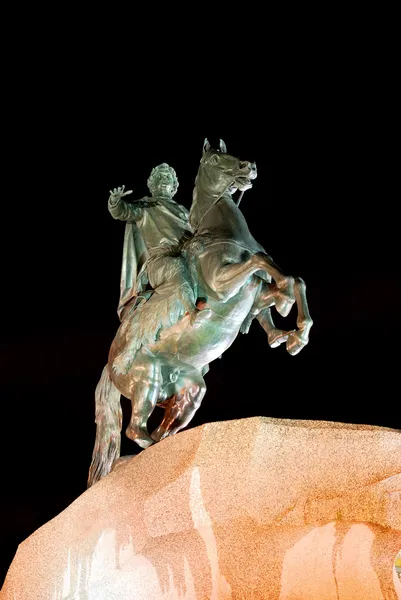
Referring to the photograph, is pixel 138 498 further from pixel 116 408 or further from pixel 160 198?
pixel 160 198

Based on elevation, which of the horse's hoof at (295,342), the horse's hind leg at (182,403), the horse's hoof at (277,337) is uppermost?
the horse's hoof at (277,337)

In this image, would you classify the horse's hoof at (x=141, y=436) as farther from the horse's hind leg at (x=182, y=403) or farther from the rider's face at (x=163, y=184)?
the rider's face at (x=163, y=184)

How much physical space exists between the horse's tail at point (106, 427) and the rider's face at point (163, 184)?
5.47 ft

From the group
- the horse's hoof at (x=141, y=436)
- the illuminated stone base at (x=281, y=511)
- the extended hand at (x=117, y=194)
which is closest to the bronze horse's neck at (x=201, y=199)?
the extended hand at (x=117, y=194)

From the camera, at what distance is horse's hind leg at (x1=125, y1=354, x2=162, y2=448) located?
767cm

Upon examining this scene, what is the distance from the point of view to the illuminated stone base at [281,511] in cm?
548

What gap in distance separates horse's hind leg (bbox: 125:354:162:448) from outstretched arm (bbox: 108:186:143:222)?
1.40m

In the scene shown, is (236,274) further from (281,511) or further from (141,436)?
(281,511)

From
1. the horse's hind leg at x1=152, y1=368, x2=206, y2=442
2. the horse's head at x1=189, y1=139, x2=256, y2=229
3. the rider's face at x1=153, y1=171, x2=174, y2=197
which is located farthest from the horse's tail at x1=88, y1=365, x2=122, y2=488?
the rider's face at x1=153, y1=171, x2=174, y2=197

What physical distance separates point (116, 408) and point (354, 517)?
10.9ft

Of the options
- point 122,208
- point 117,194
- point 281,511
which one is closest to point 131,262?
point 122,208

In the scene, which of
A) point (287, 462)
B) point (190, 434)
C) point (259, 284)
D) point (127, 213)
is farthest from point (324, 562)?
Answer: point (127, 213)

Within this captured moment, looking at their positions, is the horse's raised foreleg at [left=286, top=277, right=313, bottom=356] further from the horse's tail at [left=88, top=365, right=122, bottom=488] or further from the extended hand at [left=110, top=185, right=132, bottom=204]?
the extended hand at [left=110, top=185, right=132, bottom=204]

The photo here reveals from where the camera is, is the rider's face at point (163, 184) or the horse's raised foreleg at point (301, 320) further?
the rider's face at point (163, 184)
